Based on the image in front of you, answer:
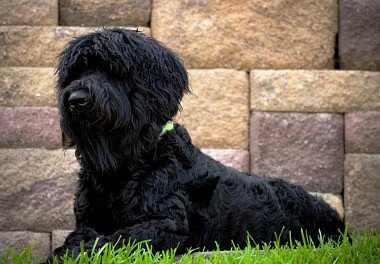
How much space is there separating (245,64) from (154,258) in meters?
2.94

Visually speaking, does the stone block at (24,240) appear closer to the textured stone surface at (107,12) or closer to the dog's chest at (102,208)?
the textured stone surface at (107,12)

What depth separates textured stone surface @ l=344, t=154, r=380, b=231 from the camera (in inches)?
238

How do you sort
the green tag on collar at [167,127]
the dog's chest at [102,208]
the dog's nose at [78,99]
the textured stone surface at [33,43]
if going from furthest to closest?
1. the textured stone surface at [33,43]
2. the green tag on collar at [167,127]
3. the dog's chest at [102,208]
4. the dog's nose at [78,99]

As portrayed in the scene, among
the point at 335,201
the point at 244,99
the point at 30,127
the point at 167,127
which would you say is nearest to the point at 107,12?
the point at 30,127

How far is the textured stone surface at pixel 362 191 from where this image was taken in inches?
238

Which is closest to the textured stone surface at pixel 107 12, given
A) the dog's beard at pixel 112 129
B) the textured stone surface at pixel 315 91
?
the textured stone surface at pixel 315 91

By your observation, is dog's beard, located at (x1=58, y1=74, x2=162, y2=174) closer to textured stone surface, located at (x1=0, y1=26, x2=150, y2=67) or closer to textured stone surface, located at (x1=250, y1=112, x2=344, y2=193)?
textured stone surface, located at (x1=250, y1=112, x2=344, y2=193)

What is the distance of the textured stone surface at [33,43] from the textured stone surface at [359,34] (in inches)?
64.8

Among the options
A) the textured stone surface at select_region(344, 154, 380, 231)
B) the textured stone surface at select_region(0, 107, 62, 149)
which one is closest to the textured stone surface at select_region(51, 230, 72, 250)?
the textured stone surface at select_region(0, 107, 62, 149)

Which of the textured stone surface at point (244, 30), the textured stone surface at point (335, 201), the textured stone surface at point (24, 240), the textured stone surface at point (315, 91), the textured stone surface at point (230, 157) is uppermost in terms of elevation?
the textured stone surface at point (244, 30)

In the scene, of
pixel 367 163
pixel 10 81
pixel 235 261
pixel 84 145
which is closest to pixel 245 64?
pixel 367 163

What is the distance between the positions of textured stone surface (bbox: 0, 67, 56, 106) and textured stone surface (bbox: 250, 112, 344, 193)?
174 centimetres

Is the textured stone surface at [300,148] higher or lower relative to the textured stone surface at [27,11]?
lower

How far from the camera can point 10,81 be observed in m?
6.15
